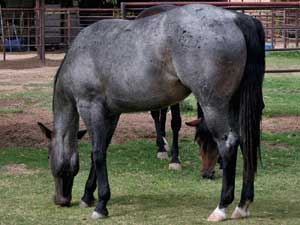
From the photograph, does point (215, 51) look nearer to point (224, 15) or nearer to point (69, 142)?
point (224, 15)

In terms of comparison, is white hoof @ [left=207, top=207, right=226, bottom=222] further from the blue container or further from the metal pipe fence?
the blue container

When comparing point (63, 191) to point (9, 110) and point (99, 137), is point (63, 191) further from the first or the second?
point (9, 110)

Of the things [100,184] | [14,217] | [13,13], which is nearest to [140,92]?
[100,184]

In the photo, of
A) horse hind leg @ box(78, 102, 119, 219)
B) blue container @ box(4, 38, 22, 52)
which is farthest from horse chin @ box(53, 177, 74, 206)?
blue container @ box(4, 38, 22, 52)

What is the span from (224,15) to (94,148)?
1700mm

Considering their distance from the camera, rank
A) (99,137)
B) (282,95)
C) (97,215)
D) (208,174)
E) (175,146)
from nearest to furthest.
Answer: (97,215) → (99,137) → (208,174) → (175,146) → (282,95)

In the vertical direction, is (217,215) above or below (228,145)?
below

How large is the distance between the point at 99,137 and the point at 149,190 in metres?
1.30

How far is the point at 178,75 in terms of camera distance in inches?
259

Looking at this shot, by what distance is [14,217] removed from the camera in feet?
22.9

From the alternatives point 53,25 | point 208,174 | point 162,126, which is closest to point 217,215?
point 208,174

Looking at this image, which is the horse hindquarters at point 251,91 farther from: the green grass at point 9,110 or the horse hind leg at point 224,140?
the green grass at point 9,110

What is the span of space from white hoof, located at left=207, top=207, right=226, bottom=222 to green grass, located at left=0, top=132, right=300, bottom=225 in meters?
0.07

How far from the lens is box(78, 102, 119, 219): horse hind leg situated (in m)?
7.02
